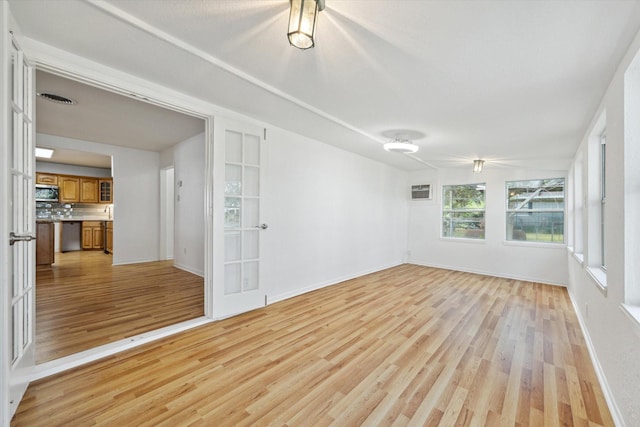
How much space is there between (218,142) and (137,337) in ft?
6.78

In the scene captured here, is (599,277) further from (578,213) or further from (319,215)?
(319,215)

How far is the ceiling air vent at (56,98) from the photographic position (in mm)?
3078

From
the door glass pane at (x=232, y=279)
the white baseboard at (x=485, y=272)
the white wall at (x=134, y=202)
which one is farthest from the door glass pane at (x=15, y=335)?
the white baseboard at (x=485, y=272)

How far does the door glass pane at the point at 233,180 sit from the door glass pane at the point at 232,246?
1.56 feet

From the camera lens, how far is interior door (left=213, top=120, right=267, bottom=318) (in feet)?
9.93

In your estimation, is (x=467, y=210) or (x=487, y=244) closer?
(x=487, y=244)

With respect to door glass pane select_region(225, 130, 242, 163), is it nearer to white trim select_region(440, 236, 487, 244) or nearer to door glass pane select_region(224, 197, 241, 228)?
door glass pane select_region(224, 197, 241, 228)

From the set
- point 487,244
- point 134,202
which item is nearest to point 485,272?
point 487,244

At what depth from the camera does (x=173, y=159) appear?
229 inches

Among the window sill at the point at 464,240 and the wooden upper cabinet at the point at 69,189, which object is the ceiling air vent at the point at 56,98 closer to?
the wooden upper cabinet at the point at 69,189

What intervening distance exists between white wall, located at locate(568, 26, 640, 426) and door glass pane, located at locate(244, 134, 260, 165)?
3.18m

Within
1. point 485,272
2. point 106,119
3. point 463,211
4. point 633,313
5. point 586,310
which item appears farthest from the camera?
point 463,211

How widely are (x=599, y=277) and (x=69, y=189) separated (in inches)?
416

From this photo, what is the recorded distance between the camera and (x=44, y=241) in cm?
542
